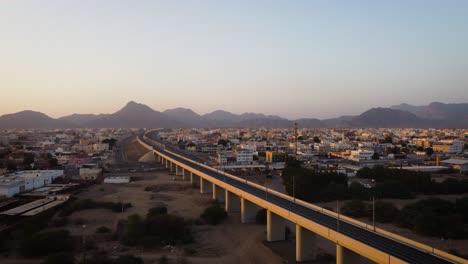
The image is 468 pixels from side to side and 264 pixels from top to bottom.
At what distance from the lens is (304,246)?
1841 cm

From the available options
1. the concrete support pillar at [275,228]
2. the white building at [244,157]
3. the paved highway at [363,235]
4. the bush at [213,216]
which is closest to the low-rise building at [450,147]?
the white building at [244,157]

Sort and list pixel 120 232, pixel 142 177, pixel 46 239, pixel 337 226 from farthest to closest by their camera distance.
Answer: pixel 142 177
pixel 120 232
pixel 46 239
pixel 337 226

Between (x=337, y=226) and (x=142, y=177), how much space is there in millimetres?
35384

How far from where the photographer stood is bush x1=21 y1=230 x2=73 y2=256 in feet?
64.2

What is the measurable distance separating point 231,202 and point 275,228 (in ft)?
26.0

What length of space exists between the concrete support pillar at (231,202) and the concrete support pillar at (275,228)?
7.61 metres

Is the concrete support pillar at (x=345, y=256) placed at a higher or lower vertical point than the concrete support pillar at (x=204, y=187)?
higher

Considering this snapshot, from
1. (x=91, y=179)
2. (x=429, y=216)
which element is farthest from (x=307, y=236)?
(x=91, y=179)

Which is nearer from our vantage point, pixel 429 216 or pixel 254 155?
pixel 429 216

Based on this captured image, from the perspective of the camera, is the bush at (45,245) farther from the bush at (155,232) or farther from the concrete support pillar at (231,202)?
the concrete support pillar at (231,202)

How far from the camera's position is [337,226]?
1670 centimetres

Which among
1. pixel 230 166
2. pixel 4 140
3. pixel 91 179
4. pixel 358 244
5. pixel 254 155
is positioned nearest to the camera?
pixel 358 244

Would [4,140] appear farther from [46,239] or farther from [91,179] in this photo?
[46,239]

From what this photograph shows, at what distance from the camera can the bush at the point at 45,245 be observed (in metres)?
19.6
